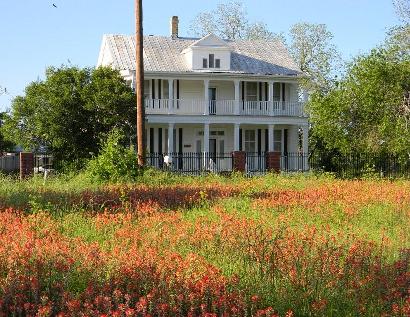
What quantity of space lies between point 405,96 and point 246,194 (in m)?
16.7

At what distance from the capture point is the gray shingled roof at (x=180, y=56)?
38406 mm

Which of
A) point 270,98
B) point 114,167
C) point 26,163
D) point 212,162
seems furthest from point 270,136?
point 114,167

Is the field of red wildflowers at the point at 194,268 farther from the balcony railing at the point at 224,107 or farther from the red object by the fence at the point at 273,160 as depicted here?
the balcony railing at the point at 224,107

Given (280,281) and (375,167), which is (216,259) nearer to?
(280,281)

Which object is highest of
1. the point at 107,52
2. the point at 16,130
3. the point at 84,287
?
the point at 107,52

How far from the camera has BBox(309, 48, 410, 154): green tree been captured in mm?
31141

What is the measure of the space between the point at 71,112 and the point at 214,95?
11716 mm

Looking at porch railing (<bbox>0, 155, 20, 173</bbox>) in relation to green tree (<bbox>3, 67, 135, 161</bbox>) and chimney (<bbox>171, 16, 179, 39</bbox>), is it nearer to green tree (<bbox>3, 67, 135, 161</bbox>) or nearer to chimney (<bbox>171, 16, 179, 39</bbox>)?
green tree (<bbox>3, 67, 135, 161</bbox>)

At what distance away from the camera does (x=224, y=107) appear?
128 feet

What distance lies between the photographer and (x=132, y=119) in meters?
32.3

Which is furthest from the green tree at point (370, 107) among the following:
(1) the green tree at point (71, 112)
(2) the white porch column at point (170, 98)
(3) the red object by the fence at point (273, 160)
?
(1) the green tree at point (71, 112)

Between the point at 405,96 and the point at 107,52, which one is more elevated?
the point at 107,52

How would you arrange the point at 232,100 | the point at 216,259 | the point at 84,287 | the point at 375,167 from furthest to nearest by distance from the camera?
the point at 232,100 < the point at 375,167 < the point at 216,259 < the point at 84,287

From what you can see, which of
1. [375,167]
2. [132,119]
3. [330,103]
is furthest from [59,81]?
[375,167]
